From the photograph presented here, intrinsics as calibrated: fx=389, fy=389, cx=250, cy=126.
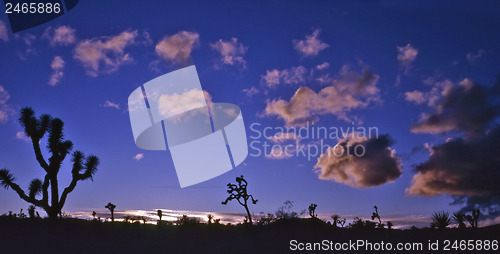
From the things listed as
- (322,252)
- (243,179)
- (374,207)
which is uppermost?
(243,179)

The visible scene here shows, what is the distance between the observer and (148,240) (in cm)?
1723

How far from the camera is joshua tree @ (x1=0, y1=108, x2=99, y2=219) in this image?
79.2 feet

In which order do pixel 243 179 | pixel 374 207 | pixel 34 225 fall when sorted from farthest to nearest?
pixel 243 179, pixel 374 207, pixel 34 225

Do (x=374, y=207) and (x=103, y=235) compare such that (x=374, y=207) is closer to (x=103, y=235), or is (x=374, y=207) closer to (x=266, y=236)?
(x=266, y=236)

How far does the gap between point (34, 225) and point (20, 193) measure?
6.22m

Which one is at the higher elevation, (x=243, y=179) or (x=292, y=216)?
(x=243, y=179)

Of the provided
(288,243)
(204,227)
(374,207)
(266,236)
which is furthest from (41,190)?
(374,207)

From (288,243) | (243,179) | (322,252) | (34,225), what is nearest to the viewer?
(322,252)

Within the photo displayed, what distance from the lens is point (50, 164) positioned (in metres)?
24.4

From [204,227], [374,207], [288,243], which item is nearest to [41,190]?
[204,227]

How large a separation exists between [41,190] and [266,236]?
1564 centimetres

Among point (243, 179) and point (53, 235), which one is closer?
point (53, 235)

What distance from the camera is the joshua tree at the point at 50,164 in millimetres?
24141

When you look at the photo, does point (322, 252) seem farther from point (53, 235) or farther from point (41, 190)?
point (41, 190)
